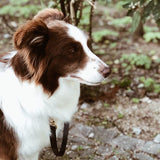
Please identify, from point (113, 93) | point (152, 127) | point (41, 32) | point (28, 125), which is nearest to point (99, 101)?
point (113, 93)

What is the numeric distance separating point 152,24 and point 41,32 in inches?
A: 199

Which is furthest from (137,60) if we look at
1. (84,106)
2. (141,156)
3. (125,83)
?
(141,156)

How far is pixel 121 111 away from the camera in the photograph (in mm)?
3828

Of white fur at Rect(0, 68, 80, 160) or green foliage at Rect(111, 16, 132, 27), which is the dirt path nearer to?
white fur at Rect(0, 68, 80, 160)

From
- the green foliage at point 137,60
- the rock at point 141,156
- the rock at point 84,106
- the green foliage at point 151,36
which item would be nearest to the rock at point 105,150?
the rock at point 141,156

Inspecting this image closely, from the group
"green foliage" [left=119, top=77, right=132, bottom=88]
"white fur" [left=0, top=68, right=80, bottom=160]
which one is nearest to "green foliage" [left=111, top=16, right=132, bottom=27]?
"green foliage" [left=119, top=77, right=132, bottom=88]

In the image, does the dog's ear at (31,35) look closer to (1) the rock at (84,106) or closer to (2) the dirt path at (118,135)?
(2) the dirt path at (118,135)

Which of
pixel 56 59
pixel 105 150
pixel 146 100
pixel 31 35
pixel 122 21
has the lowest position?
pixel 146 100

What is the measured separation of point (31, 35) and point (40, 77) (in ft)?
1.20

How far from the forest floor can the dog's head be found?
1.33m

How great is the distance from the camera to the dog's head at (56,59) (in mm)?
1993

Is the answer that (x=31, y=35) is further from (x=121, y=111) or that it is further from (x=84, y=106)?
(x=121, y=111)

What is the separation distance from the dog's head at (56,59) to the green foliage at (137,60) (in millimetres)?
2592

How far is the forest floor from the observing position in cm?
313
